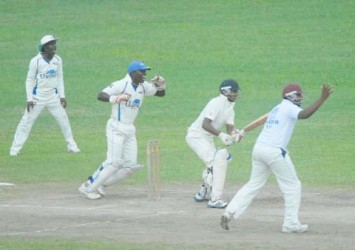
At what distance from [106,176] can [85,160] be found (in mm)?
4655

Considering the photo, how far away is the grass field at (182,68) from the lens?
24234mm

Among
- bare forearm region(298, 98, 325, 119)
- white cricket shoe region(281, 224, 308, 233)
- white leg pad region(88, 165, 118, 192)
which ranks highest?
bare forearm region(298, 98, 325, 119)

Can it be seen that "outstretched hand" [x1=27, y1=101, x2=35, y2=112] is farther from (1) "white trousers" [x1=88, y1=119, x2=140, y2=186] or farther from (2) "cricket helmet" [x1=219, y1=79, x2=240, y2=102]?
(2) "cricket helmet" [x1=219, y1=79, x2=240, y2=102]

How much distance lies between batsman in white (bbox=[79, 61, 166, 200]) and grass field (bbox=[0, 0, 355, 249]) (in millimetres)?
2186

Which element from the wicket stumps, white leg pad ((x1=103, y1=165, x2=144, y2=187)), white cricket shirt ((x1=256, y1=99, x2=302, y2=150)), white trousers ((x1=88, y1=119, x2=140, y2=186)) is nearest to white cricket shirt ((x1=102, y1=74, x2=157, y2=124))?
white trousers ((x1=88, y1=119, x2=140, y2=186))

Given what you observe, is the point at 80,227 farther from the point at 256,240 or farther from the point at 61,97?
the point at 61,97

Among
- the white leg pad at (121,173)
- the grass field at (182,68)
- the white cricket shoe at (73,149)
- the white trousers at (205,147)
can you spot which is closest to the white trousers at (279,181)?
the white trousers at (205,147)

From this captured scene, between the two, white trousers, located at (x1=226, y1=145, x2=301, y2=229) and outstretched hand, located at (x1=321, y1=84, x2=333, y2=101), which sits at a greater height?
outstretched hand, located at (x1=321, y1=84, x2=333, y2=101)

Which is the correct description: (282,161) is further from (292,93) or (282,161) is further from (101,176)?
(101,176)

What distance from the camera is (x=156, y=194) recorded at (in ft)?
65.3

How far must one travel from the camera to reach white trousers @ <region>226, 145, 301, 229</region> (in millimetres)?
16688

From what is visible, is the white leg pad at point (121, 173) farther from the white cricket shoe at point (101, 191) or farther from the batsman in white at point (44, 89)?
the batsman in white at point (44, 89)

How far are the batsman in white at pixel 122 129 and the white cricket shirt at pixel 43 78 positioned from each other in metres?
5.02

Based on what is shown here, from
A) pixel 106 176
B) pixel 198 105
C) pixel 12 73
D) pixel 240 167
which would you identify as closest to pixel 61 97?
pixel 240 167
